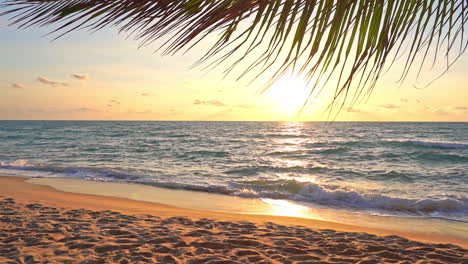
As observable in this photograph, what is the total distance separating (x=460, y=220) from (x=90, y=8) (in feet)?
29.1

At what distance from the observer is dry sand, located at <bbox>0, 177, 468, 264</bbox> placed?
4.29 m

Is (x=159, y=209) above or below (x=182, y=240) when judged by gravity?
below

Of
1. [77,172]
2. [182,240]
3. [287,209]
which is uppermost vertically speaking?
[182,240]

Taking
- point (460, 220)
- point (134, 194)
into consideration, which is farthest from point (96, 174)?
point (460, 220)

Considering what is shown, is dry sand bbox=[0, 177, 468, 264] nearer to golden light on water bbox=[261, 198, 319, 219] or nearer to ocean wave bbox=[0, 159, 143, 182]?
golden light on water bbox=[261, 198, 319, 219]

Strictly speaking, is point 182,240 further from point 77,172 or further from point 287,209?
point 77,172

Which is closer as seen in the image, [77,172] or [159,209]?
[159,209]

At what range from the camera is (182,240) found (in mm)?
4938

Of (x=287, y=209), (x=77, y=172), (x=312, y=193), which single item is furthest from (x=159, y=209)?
(x=77, y=172)

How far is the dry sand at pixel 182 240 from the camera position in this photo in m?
4.29

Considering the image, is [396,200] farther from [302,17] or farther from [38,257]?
[302,17]

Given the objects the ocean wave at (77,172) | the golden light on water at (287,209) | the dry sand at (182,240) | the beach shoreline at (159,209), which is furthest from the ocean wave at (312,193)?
the dry sand at (182,240)

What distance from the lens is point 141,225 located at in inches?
227

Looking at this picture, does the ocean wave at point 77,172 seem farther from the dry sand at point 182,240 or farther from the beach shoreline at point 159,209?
the dry sand at point 182,240
